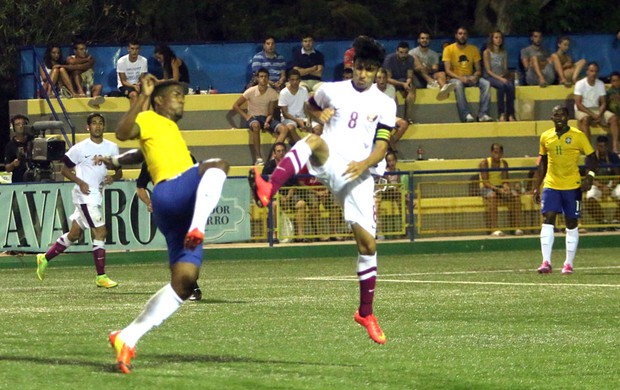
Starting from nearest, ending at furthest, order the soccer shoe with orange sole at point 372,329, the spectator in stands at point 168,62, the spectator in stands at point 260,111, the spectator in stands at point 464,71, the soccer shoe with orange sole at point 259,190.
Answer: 1. the soccer shoe with orange sole at point 259,190
2. the soccer shoe with orange sole at point 372,329
3. the spectator in stands at point 260,111
4. the spectator in stands at point 168,62
5. the spectator in stands at point 464,71

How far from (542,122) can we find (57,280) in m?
13.4

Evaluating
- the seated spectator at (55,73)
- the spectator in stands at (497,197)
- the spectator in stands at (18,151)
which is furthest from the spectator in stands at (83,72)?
the spectator in stands at (497,197)

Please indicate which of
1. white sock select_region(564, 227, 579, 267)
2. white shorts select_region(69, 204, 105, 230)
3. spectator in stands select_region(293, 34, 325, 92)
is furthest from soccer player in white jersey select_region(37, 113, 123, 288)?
spectator in stands select_region(293, 34, 325, 92)

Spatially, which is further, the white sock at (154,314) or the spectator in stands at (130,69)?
the spectator in stands at (130,69)

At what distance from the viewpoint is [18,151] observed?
26.4 metres

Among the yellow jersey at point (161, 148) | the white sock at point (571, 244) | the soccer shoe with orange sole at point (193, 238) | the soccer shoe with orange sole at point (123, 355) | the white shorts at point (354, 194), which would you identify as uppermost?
the yellow jersey at point (161, 148)

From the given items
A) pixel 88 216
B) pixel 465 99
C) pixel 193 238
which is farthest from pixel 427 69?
pixel 193 238

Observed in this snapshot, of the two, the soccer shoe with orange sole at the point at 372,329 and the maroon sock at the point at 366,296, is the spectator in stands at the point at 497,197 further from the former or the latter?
the soccer shoe with orange sole at the point at 372,329

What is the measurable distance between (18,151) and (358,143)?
1626 cm

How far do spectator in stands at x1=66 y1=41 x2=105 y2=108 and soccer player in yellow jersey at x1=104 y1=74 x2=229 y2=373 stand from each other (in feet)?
66.3

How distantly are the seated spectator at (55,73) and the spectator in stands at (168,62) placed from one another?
1993 mm

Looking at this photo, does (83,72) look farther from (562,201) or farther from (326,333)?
(326,333)

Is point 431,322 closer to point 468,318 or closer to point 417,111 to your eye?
point 468,318

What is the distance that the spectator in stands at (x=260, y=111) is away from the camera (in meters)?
28.8
